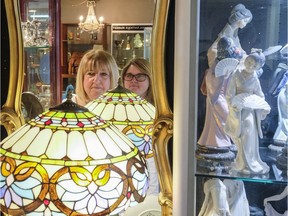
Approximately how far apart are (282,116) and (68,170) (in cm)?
53

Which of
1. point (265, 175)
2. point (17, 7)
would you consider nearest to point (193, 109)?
point (265, 175)

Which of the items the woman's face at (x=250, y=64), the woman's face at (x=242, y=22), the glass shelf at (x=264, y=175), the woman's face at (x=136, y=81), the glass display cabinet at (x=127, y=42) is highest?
the woman's face at (x=242, y=22)

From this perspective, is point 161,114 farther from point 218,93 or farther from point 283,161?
point 283,161

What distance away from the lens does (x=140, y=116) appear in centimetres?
125

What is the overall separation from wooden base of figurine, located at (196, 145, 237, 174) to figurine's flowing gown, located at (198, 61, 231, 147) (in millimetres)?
12

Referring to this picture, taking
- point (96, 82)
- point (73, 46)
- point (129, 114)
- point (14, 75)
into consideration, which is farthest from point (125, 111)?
point (14, 75)

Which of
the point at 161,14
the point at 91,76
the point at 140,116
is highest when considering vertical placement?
the point at 161,14

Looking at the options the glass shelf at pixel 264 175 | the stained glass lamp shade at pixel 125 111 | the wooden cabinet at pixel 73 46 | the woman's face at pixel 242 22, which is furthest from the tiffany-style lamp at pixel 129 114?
the woman's face at pixel 242 22

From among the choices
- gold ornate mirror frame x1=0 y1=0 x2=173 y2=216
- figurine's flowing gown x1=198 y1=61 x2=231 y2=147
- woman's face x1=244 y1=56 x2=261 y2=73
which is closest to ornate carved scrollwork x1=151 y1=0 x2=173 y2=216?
gold ornate mirror frame x1=0 y1=0 x2=173 y2=216

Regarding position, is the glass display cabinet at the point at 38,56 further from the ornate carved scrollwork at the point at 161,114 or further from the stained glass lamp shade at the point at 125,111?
the ornate carved scrollwork at the point at 161,114

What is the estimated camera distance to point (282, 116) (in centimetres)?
105

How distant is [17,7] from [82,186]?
636 mm

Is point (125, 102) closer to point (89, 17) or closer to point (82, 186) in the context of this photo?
point (89, 17)

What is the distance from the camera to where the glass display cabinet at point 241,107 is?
1024mm
